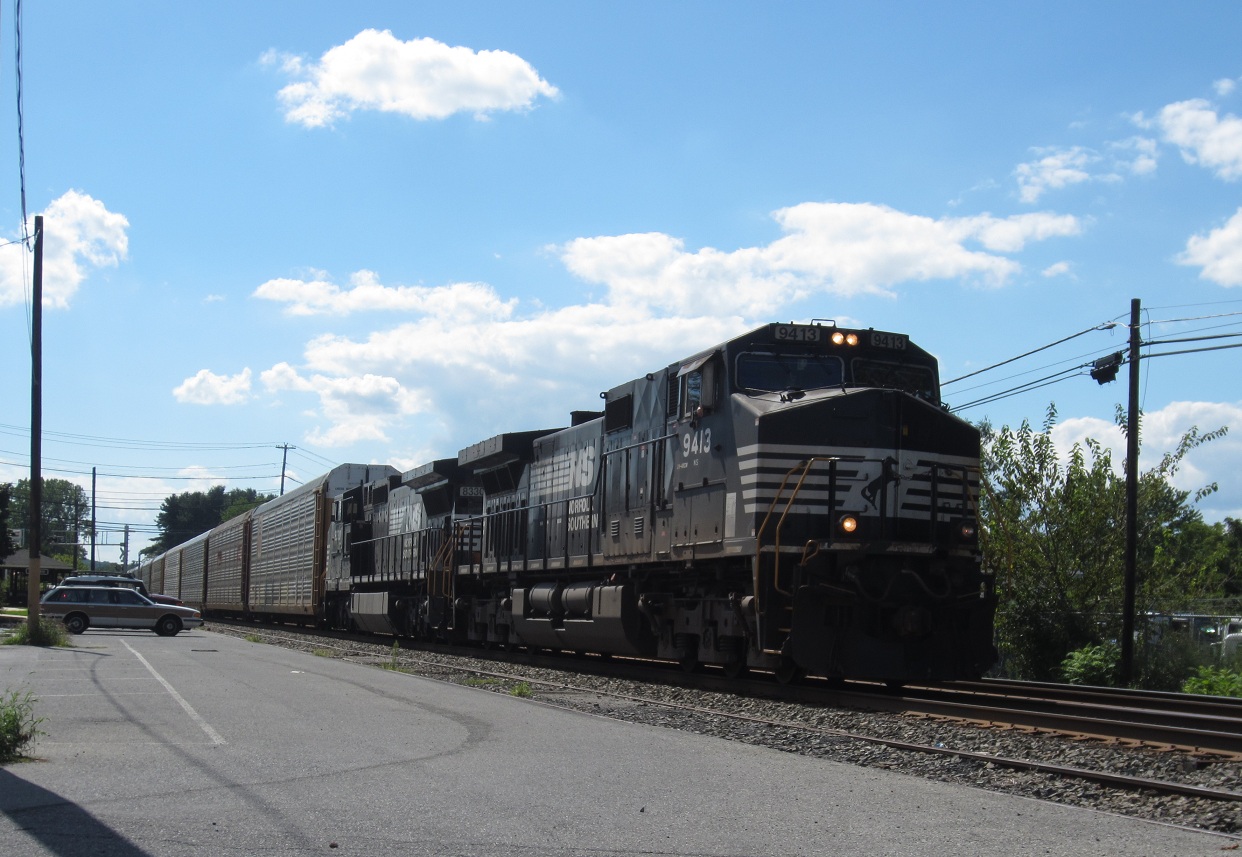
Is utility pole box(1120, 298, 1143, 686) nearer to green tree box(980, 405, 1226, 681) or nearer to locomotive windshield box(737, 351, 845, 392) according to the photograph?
green tree box(980, 405, 1226, 681)

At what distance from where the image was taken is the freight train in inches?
488

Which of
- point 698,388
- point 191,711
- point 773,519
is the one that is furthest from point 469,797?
point 698,388

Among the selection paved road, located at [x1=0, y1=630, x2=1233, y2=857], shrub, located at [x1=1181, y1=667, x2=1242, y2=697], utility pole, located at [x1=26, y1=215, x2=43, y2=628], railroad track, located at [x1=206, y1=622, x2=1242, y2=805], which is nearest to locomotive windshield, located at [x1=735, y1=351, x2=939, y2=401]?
railroad track, located at [x1=206, y1=622, x2=1242, y2=805]

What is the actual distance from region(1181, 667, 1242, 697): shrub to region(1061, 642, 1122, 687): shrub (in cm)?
159

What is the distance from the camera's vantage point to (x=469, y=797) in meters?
7.04

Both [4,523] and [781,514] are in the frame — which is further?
[4,523]

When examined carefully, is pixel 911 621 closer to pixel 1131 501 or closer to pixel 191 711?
pixel 191 711

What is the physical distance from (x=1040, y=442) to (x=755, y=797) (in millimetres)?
16214

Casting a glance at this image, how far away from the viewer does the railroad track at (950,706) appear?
29.0 ft

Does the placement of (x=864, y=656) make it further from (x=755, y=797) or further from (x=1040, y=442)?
(x=1040, y=442)

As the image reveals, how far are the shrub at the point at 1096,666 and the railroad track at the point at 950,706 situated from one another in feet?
14.4

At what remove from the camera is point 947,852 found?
592cm

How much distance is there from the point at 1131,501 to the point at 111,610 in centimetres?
2388

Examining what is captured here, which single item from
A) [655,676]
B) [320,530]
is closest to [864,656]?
[655,676]
